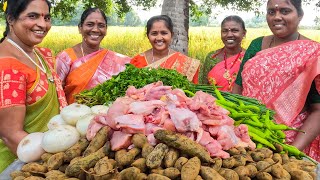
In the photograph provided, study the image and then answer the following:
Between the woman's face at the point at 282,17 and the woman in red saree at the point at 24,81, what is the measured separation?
194cm

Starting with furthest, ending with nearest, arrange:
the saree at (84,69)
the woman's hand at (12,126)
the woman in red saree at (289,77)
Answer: the saree at (84,69)
the woman in red saree at (289,77)
the woman's hand at (12,126)

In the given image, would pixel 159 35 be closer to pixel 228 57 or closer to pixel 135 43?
pixel 228 57

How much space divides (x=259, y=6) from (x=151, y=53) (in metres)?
8.27

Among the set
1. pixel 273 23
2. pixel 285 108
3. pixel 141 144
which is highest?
pixel 273 23

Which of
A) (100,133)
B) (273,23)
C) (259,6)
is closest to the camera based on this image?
(100,133)

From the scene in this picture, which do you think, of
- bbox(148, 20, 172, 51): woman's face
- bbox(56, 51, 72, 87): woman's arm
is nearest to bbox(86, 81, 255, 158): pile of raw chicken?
bbox(56, 51, 72, 87): woman's arm

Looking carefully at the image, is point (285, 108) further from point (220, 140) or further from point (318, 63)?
point (220, 140)

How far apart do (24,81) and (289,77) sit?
2.16 meters

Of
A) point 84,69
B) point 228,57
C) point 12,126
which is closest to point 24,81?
point 12,126

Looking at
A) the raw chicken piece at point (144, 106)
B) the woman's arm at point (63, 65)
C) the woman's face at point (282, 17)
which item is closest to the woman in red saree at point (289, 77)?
the woman's face at point (282, 17)

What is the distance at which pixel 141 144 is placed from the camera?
2.19 metres

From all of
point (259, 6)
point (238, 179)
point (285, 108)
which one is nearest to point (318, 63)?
point (285, 108)

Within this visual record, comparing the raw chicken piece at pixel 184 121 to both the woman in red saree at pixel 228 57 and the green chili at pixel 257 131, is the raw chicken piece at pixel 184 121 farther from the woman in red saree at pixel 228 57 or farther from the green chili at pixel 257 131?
the woman in red saree at pixel 228 57

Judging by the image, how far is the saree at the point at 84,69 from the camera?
15.9 ft
